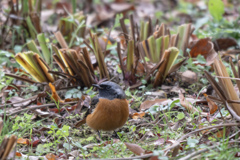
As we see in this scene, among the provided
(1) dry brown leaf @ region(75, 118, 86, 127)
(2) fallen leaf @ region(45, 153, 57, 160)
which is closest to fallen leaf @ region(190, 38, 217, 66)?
(1) dry brown leaf @ region(75, 118, 86, 127)

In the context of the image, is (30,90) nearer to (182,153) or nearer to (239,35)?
(182,153)

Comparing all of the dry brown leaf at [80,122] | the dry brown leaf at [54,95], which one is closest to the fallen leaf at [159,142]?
the dry brown leaf at [80,122]

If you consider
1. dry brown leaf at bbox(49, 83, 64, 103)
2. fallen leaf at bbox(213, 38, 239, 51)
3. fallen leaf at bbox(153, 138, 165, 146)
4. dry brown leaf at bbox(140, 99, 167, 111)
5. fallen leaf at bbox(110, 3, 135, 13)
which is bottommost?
fallen leaf at bbox(153, 138, 165, 146)

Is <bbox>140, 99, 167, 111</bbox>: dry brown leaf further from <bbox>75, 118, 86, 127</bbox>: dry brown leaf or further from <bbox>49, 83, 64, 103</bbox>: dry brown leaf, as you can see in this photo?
<bbox>49, 83, 64, 103</bbox>: dry brown leaf

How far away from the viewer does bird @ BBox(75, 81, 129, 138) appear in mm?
3590

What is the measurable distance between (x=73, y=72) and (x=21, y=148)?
4.75ft

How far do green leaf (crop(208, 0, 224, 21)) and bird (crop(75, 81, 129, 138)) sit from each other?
311 cm

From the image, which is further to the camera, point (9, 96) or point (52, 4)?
point (52, 4)

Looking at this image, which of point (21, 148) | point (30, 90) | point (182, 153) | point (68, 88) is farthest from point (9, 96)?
point (182, 153)

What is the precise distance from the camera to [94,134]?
160 inches

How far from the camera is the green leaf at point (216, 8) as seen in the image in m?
5.92

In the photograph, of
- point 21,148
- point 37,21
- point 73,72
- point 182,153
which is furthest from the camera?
point 37,21

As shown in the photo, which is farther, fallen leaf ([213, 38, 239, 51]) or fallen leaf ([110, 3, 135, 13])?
fallen leaf ([110, 3, 135, 13])

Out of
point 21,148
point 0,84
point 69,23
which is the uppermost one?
point 69,23
